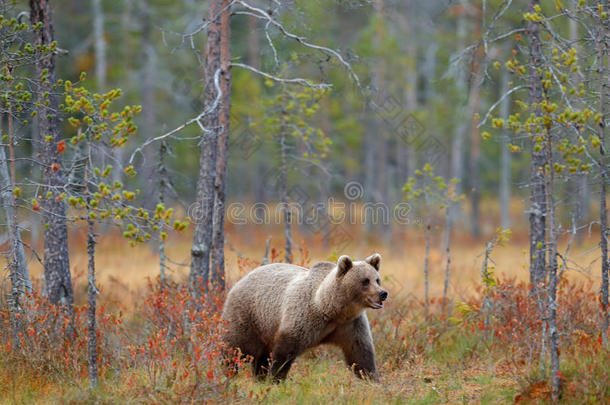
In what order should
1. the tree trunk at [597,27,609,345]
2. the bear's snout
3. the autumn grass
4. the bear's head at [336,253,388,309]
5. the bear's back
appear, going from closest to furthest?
the autumn grass < the tree trunk at [597,27,609,345] < the bear's snout < the bear's head at [336,253,388,309] < the bear's back

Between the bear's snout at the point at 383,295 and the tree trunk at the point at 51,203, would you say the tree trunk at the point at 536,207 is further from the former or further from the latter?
the tree trunk at the point at 51,203

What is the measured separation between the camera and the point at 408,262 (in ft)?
72.8

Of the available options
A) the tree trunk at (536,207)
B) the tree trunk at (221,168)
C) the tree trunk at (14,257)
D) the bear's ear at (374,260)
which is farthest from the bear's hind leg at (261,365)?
the tree trunk at (536,207)

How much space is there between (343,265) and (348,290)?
292 millimetres

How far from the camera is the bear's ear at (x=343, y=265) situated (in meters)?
7.45

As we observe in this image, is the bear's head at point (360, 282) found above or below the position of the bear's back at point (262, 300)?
above

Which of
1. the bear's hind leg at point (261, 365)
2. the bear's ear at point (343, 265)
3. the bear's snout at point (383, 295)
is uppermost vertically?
the bear's ear at point (343, 265)

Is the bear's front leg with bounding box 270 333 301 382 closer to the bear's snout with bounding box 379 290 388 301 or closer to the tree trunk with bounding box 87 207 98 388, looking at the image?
the bear's snout with bounding box 379 290 388 301

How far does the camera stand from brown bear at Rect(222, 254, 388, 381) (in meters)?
7.52

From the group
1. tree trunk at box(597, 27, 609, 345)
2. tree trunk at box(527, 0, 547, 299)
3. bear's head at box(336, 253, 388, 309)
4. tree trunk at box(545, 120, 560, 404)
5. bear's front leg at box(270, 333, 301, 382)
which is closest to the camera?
tree trunk at box(545, 120, 560, 404)

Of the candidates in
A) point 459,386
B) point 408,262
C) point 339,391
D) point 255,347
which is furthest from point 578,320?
point 408,262

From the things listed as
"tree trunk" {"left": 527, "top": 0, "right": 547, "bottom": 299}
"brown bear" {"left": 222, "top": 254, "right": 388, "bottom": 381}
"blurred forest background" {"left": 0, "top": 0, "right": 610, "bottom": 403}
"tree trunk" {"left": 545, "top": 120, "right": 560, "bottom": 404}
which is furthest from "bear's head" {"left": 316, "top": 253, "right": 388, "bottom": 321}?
"tree trunk" {"left": 527, "top": 0, "right": 547, "bottom": 299}

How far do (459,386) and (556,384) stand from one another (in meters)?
1.68

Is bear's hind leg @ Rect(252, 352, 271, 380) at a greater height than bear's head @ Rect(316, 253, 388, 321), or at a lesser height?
lesser
